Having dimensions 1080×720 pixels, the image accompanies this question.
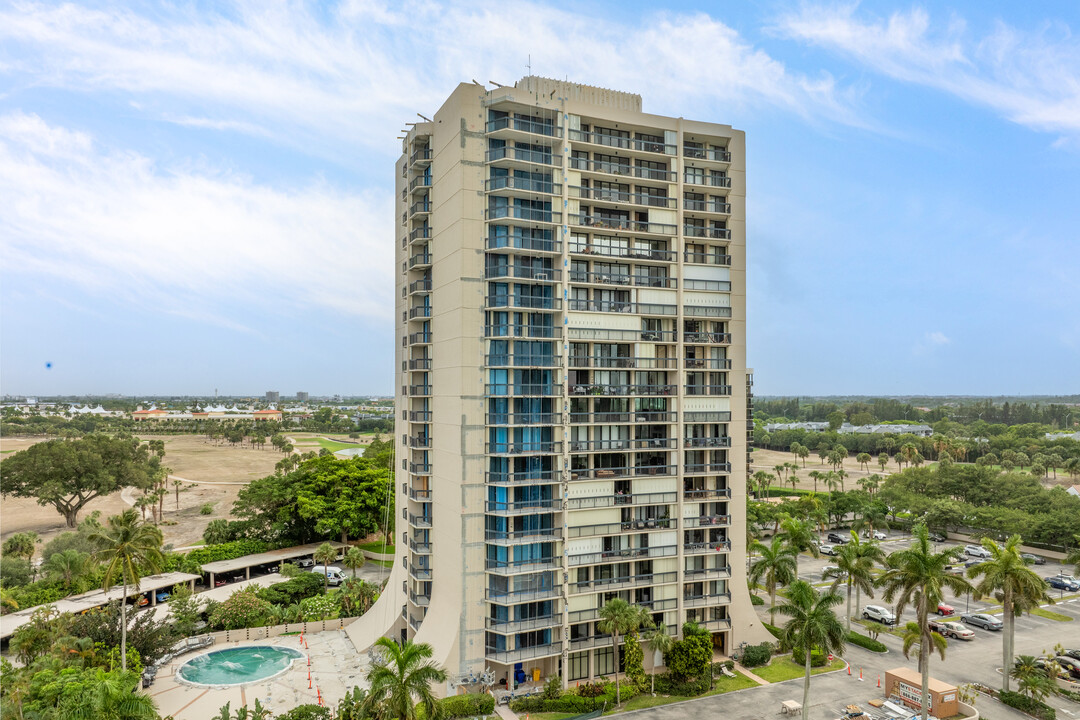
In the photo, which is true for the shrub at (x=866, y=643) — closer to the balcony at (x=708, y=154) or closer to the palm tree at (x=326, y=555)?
the balcony at (x=708, y=154)

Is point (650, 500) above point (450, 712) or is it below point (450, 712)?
above

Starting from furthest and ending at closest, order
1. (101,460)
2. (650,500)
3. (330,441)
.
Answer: (330,441)
(101,460)
(650,500)

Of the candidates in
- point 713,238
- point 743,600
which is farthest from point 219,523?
point 713,238

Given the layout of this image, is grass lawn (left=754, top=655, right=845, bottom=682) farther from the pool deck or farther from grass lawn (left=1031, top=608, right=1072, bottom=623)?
Result: the pool deck

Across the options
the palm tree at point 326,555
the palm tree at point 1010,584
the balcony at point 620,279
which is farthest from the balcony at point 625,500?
the palm tree at point 326,555

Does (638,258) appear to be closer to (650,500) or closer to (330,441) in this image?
(650,500)

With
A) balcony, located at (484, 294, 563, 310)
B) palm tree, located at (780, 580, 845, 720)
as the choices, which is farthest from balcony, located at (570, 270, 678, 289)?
palm tree, located at (780, 580, 845, 720)

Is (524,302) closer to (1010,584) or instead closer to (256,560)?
(1010,584)
